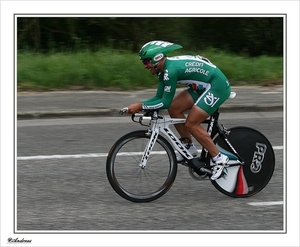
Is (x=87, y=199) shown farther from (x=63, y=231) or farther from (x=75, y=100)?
(x=75, y=100)

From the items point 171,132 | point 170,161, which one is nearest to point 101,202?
point 170,161

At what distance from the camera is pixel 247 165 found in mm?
7523

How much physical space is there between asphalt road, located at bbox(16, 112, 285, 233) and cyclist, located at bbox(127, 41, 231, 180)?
52 centimetres

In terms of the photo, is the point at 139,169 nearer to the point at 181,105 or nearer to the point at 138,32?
the point at 181,105

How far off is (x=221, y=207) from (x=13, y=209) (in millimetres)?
2273

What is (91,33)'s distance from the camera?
18344 millimetres

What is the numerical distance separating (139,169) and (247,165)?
49.3 inches

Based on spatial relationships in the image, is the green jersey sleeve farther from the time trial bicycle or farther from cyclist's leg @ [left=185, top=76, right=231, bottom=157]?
cyclist's leg @ [left=185, top=76, right=231, bottom=157]

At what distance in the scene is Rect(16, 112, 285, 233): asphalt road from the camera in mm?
6617

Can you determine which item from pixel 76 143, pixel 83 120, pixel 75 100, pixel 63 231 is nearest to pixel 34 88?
pixel 75 100

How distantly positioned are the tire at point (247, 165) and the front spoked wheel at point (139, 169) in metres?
0.59

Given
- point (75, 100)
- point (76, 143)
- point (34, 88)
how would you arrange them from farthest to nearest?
point (34, 88) < point (75, 100) < point (76, 143)

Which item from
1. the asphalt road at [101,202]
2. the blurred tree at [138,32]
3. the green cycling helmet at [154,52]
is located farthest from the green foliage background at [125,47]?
the green cycling helmet at [154,52]

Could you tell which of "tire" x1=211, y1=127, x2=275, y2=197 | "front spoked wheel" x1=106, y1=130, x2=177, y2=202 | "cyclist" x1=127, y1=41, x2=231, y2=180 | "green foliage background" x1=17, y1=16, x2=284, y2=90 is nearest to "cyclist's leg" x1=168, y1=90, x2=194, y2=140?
"cyclist" x1=127, y1=41, x2=231, y2=180
